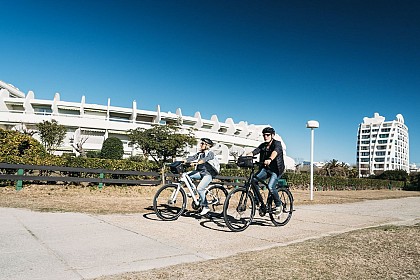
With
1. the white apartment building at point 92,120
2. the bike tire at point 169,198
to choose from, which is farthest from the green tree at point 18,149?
the white apartment building at point 92,120

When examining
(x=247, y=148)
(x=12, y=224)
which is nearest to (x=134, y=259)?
(x=12, y=224)

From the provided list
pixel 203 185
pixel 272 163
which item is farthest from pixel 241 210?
pixel 272 163

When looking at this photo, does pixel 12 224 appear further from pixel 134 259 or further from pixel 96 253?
pixel 134 259

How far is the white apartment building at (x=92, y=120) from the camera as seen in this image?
37594 millimetres

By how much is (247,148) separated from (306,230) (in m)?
47.2

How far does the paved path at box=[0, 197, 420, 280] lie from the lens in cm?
328

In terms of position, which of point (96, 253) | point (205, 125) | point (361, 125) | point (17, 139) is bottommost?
point (96, 253)

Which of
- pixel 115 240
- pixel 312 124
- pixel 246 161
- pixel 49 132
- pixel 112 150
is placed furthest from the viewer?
pixel 49 132

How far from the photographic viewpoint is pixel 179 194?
20.8ft

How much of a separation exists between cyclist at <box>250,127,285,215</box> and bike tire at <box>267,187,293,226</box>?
11cm

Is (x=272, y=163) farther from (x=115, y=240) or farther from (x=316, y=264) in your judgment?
(x=115, y=240)

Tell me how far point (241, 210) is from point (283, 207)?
3.73ft

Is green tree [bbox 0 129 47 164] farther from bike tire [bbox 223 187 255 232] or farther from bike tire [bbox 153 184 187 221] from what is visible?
bike tire [bbox 223 187 255 232]

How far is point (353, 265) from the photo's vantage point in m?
3.55
